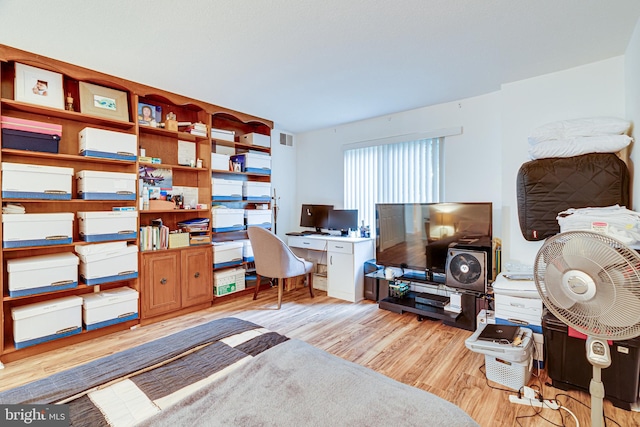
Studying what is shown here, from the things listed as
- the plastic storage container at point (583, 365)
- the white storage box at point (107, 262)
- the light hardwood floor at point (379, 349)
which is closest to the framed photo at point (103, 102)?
the white storage box at point (107, 262)

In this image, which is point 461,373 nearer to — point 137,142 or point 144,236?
point 144,236

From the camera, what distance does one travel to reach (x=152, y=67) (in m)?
2.60

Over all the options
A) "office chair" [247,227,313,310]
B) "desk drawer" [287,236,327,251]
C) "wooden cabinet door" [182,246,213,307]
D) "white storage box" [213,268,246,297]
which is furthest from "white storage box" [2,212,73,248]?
"desk drawer" [287,236,327,251]

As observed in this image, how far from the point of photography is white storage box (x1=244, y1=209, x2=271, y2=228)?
3.96 m

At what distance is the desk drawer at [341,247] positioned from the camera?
370 centimetres

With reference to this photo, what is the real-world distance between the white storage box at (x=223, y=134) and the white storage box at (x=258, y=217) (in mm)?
955

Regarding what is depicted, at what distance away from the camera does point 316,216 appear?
4.46 meters

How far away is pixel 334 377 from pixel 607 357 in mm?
1000

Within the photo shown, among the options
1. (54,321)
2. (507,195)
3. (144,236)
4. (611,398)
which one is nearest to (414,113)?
(507,195)

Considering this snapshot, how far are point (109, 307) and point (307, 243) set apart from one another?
7.62 feet

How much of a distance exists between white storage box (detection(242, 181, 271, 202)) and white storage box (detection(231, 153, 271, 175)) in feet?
0.56

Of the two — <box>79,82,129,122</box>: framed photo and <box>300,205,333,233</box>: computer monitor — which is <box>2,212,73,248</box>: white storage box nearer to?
<box>79,82,129,122</box>: framed photo

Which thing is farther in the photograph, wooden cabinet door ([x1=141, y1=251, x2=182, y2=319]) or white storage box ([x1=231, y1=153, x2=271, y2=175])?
white storage box ([x1=231, y1=153, x2=271, y2=175])

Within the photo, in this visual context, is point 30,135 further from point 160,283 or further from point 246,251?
point 246,251
